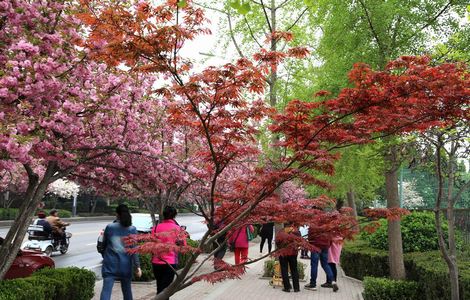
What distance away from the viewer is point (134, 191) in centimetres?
1174

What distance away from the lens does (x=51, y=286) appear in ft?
22.2

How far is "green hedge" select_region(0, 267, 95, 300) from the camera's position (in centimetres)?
607

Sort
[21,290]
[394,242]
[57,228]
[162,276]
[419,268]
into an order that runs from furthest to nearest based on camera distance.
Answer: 1. [57,228]
2. [394,242]
3. [419,268]
4. [162,276]
5. [21,290]

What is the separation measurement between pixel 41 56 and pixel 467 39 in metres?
6.96

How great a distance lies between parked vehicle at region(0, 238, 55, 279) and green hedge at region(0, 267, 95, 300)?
6.09 ft

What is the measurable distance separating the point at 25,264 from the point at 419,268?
7653 mm

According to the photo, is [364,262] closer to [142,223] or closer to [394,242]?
[394,242]

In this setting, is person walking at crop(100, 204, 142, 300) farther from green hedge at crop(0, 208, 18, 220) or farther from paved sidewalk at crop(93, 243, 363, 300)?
green hedge at crop(0, 208, 18, 220)

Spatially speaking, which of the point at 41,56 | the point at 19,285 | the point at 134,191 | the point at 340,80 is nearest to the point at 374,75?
the point at 340,80

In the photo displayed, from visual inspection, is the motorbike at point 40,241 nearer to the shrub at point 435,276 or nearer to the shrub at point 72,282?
the shrub at point 72,282

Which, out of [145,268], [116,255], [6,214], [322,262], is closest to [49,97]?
[116,255]

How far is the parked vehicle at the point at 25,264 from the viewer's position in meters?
9.41

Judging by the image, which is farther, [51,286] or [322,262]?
[322,262]

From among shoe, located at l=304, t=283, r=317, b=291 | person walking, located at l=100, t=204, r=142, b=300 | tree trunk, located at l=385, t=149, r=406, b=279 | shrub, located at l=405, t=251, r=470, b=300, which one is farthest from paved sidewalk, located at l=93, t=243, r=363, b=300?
person walking, located at l=100, t=204, r=142, b=300
